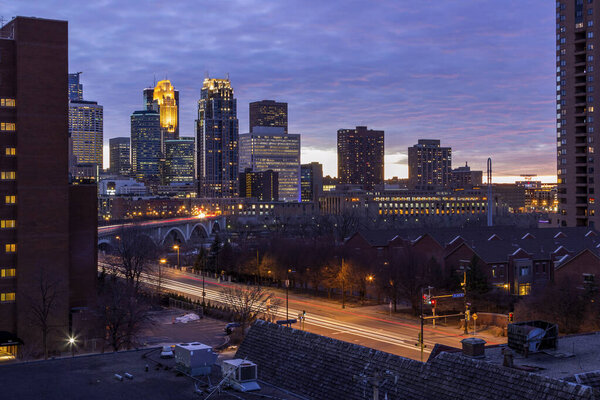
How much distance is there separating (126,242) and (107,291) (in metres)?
17.7

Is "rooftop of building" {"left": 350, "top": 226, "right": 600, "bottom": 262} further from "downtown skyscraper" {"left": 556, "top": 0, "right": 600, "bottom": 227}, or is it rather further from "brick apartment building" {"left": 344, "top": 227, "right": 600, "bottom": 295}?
"downtown skyscraper" {"left": 556, "top": 0, "right": 600, "bottom": 227}

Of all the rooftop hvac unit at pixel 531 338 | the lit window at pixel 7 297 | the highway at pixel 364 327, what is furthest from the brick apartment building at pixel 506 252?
the lit window at pixel 7 297

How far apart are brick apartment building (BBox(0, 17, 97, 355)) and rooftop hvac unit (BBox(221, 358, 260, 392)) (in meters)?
39.4

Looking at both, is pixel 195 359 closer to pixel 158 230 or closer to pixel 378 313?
pixel 378 313

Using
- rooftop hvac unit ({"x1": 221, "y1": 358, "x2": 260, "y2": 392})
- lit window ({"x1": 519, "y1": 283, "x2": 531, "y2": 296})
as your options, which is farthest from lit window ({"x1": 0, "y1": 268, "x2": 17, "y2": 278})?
lit window ({"x1": 519, "y1": 283, "x2": 531, "y2": 296})

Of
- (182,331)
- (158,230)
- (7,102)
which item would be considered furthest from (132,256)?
(158,230)

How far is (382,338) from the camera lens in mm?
57500

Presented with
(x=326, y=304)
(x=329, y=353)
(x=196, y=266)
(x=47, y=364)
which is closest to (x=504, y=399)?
(x=329, y=353)

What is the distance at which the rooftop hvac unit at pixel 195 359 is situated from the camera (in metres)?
Result: 26.1

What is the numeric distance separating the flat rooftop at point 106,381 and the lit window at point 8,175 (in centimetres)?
3553

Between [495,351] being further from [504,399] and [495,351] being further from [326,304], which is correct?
[326,304]

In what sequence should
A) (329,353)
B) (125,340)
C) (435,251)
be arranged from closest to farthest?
(329,353), (125,340), (435,251)

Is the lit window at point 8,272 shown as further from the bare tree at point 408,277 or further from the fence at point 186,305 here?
the bare tree at point 408,277

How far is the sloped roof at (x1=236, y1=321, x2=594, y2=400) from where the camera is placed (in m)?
18.9
